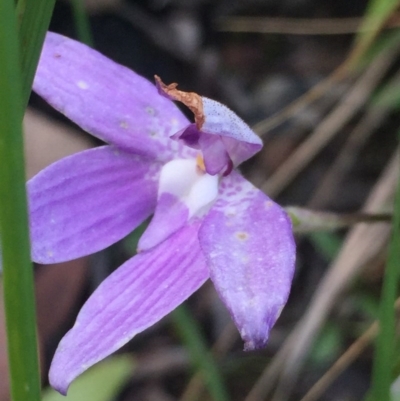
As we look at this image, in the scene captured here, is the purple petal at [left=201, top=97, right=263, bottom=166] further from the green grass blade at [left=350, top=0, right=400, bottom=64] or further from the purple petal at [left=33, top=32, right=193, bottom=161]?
the green grass blade at [left=350, top=0, right=400, bottom=64]

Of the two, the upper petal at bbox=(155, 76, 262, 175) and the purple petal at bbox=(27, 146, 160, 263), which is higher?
the upper petal at bbox=(155, 76, 262, 175)

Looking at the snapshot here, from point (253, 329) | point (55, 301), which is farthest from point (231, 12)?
point (253, 329)

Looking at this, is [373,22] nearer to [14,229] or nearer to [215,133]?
[215,133]

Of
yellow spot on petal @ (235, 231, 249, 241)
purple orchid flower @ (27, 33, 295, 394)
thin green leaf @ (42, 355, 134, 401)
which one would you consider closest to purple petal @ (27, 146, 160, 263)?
purple orchid flower @ (27, 33, 295, 394)

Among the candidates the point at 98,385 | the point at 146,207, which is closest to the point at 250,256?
the point at 146,207

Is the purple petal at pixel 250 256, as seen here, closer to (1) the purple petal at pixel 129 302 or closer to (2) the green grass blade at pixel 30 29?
(1) the purple petal at pixel 129 302

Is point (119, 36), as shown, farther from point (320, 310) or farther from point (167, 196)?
point (167, 196)

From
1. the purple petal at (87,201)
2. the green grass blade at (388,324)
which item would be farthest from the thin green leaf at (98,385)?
the green grass blade at (388,324)
